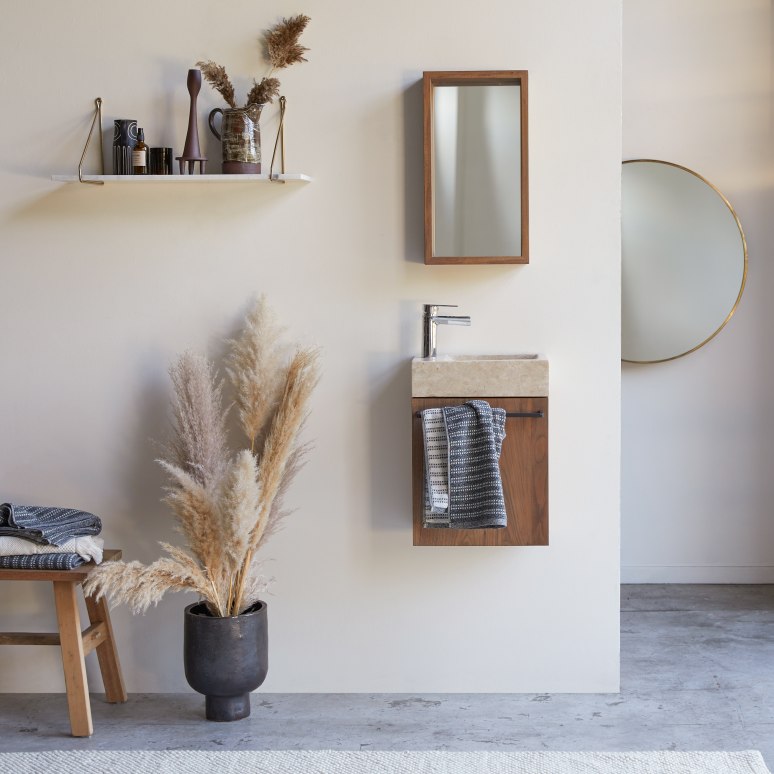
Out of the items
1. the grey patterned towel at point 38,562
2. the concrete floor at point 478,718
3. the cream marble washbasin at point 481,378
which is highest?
the cream marble washbasin at point 481,378

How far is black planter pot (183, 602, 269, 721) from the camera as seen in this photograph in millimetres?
2734

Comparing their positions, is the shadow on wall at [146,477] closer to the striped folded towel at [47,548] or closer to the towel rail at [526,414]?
the striped folded towel at [47,548]

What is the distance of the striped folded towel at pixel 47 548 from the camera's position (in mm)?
2689

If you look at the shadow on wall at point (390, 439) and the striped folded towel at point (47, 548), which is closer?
the striped folded towel at point (47, 548)

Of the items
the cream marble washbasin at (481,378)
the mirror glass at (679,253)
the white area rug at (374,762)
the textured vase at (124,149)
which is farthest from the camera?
the mirror glass at (679,253)

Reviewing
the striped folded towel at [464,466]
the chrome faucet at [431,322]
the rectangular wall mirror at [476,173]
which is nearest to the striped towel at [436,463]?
the striped folded towel at [464,466]

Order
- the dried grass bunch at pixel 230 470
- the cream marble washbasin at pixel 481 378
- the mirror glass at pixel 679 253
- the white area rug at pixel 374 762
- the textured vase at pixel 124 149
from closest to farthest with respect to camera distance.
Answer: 1. the white area rug at pixel 374 762
2. the dried grass bunch at pixel 230 470
3. the cream marble washbasin at pixel 481 378
4. the textured vase at pixel 124 149
5. the mirror glass at pixel 679 253

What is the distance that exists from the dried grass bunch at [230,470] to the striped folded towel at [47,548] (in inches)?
3.2

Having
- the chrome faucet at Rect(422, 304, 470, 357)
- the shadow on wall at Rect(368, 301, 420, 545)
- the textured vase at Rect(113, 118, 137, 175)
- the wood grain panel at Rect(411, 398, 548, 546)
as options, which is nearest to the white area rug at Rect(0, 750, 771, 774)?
the wood grain panel at Rect(411, 398, 548, 546)

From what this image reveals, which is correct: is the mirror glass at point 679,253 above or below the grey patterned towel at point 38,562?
above

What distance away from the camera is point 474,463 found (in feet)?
8.95

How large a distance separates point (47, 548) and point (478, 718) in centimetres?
135

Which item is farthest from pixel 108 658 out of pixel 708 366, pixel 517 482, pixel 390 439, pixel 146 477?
pixel 708 366

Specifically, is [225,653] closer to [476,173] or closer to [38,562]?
[38,562]
